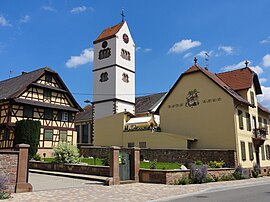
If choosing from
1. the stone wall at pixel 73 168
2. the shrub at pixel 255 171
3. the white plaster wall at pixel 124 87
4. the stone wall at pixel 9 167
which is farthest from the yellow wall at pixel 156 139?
the stone wall at pixel 9 167

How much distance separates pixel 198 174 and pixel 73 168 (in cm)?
914

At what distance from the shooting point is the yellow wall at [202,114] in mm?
29203

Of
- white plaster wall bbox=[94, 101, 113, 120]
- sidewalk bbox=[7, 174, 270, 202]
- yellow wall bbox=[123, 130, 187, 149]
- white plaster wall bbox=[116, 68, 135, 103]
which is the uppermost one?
white plaster wall bbox=[116, 68, 135, 103]

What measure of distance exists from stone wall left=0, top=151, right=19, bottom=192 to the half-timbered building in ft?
66.7

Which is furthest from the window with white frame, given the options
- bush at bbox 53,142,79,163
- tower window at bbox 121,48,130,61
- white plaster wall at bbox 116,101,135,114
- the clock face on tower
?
the clock face on tower

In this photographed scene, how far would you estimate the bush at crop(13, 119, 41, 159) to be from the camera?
31.4 meters

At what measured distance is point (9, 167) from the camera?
1396 cm

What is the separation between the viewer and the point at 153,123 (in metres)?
37.3

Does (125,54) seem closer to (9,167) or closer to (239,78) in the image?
(239,78)

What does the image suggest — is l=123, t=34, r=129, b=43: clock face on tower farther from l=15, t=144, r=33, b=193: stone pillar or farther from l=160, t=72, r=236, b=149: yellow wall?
l=15, t=144, r=33, b=193: stone pillar

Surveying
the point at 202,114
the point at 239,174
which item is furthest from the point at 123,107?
the point at 239,174

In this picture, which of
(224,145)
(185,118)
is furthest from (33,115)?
(224,145)

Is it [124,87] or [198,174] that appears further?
[124,87]

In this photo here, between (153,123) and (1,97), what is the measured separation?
714 inches
